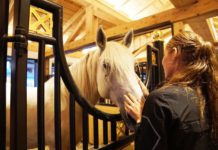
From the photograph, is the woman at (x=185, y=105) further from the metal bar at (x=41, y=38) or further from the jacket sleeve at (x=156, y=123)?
the metal bar at (x=41, y=38)

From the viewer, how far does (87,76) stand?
1195 millimetres

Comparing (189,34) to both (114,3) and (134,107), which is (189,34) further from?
(114,3)

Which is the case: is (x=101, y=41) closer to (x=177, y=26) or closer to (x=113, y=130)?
(x=113, y=130)

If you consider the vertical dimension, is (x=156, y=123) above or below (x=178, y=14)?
below

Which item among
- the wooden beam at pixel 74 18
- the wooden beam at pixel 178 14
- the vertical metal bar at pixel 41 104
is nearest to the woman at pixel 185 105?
the vertical metal bar at pixel 41 104

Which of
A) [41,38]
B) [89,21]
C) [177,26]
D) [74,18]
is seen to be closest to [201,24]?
[177,26]

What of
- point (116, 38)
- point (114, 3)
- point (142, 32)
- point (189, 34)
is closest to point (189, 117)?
point (189, 34)

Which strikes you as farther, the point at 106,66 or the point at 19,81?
the point at 106,66

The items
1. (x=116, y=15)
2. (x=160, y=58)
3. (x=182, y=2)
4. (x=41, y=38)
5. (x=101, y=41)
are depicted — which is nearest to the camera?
(x=41, y=38)

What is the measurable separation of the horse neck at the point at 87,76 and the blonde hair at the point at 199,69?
23.4 inches

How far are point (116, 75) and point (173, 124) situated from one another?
1.71ft

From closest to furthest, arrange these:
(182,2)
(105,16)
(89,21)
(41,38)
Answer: (41,38)
(182,2)
(89,21)
(105,16)

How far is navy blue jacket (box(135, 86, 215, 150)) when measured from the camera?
561 millimetres

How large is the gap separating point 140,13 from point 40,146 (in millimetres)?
4484
